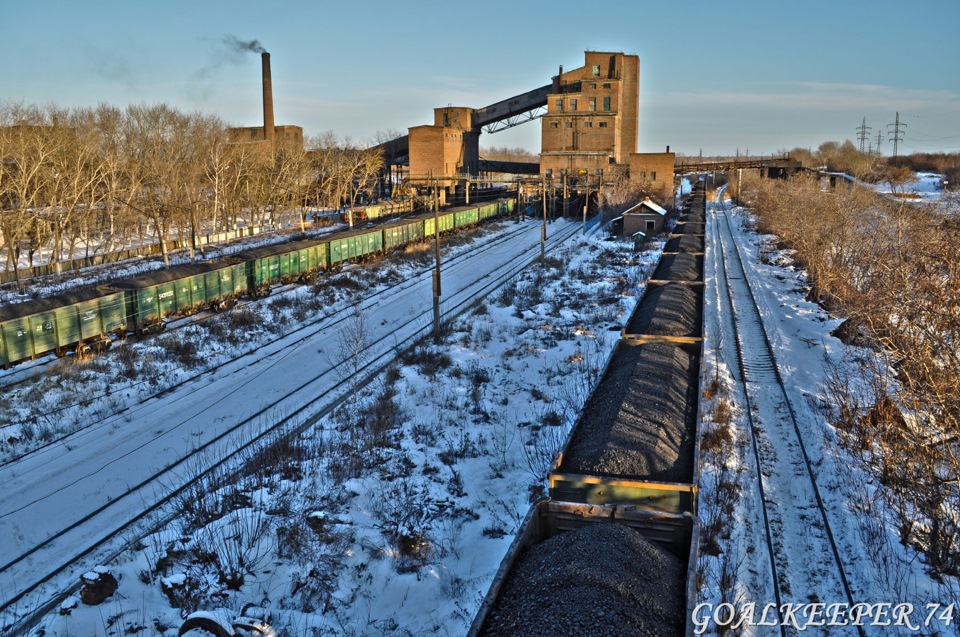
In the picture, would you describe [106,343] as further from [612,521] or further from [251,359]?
[612,521]

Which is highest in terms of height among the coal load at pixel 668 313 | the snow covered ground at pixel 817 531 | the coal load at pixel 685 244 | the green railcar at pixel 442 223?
the green railcar at pixel 442 223

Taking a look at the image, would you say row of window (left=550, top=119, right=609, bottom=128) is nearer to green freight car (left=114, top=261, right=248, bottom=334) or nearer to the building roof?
the building roof

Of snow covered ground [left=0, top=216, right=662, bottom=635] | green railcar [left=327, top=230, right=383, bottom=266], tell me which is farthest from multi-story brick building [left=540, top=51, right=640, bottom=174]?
snow covered ground [left=0, top=216, right=662, bottom=635]

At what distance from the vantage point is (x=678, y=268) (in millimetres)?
26000

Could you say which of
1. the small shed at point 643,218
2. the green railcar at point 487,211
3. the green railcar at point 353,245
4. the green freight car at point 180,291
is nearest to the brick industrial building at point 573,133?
the green railcar at point 487,211

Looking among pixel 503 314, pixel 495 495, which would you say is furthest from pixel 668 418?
pixel 503 314

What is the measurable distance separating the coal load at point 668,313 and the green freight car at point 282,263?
15.0 m

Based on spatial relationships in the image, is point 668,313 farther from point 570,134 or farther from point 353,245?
point 570,134

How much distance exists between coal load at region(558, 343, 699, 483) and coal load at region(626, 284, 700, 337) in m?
2.39

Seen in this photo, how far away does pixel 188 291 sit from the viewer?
76.3ft

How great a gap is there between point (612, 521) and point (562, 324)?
15.4 metres

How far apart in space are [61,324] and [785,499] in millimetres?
17971

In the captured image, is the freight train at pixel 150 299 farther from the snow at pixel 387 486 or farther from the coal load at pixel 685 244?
the coal load at pixel 685 244

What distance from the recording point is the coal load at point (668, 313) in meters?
16.8
